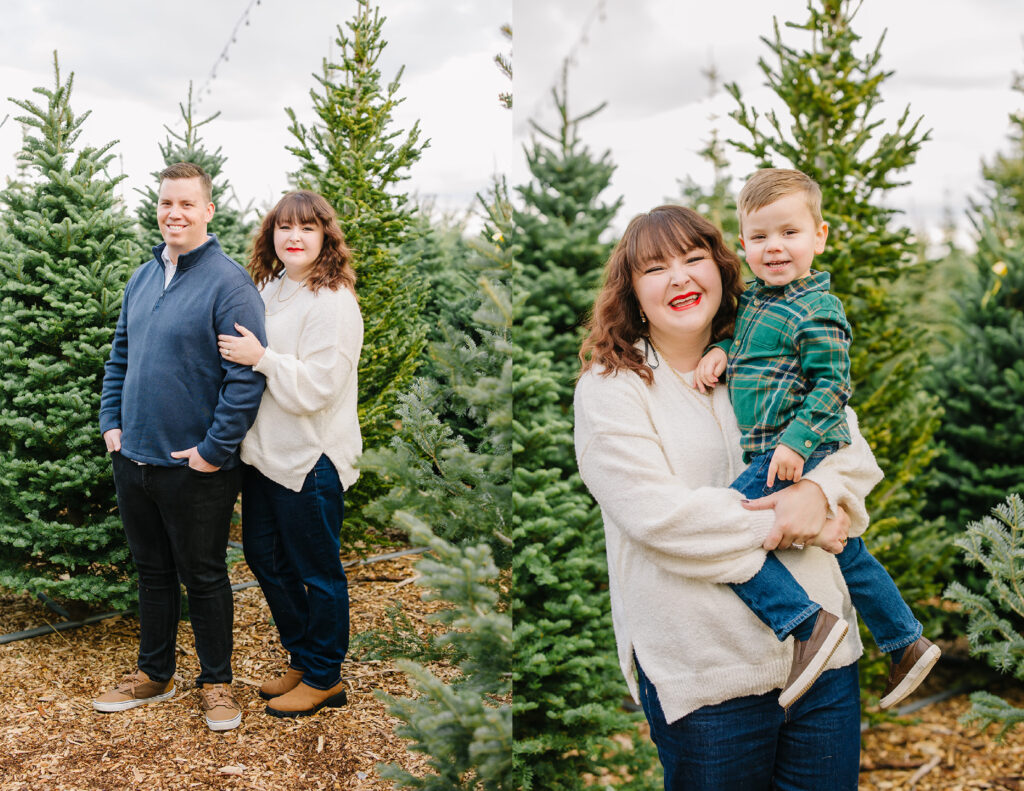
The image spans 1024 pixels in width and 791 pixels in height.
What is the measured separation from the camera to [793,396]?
193cm

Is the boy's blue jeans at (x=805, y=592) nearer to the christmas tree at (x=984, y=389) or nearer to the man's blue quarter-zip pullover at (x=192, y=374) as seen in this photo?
the man's blue quarter-zip pullover at (x=192, y=374)

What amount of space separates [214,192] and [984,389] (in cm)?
580

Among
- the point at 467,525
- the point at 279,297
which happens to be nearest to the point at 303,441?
the point at 279,297

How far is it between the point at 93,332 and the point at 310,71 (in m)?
2.17

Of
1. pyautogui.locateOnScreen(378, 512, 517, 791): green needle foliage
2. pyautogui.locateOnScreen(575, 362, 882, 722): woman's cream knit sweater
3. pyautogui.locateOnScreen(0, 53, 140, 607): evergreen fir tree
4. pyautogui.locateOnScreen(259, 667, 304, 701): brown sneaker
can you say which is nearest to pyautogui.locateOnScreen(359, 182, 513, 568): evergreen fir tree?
pyautogui.locateOnScreen(378, 512, 517, 791): green needle foliage

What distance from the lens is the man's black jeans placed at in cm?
315

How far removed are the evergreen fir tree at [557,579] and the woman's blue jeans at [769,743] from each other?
1.01 m

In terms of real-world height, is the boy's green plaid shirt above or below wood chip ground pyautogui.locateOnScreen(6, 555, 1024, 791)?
above

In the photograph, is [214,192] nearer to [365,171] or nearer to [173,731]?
[365,171]

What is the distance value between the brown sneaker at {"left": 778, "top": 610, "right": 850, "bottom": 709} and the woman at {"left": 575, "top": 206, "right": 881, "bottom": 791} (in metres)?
0.08

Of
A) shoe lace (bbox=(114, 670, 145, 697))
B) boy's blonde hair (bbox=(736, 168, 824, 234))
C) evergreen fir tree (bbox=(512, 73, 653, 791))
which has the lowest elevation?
shoe lace (bbox=(114, 670, 145, 697))

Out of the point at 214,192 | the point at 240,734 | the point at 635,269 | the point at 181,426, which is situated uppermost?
the point at 214,192

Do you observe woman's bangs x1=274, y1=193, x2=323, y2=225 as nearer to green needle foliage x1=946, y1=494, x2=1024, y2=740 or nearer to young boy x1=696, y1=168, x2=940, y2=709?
young boy x1=696, y1=168, x2=940, y2=709

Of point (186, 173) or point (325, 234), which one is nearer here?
point (186, 173)
